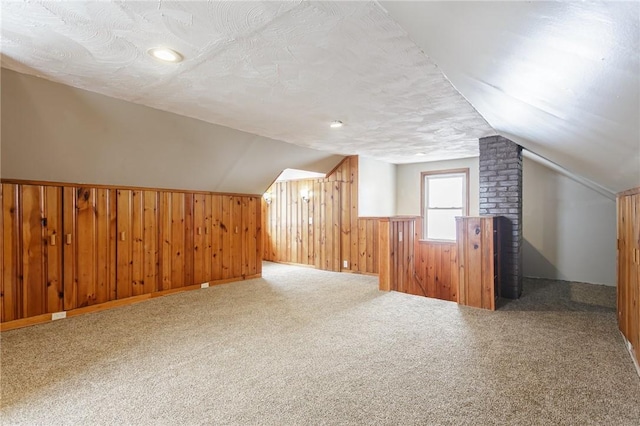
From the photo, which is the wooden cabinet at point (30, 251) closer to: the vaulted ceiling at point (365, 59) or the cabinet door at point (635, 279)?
the vaulted ceiling at point (365, 59)

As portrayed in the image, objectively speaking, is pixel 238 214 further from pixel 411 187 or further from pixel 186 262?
pixel 411 187

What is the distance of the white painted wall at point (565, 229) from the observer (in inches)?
204

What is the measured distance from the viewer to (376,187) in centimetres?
685

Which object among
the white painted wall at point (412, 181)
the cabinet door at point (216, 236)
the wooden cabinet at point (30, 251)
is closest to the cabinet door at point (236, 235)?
the cabinet door at point (216, 236)

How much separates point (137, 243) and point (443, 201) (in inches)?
225

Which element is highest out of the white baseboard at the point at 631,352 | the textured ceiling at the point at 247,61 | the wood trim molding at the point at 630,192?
the textured ceiling at the point at 247,61

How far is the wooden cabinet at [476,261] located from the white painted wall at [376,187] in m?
2.64

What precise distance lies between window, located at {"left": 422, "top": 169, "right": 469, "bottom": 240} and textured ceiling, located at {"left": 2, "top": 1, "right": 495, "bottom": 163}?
9.02ft

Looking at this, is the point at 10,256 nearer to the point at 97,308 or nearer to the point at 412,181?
the point at 97,308

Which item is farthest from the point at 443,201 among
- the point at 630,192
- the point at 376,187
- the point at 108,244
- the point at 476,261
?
the point at 108,244

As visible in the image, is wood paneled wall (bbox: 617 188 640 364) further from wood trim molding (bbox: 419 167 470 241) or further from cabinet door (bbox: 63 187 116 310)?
cabinet door (bbox: 63 187 116 310)

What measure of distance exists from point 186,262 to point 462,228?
13.2ft

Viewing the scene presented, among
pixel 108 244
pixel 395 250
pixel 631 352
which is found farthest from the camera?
pixel 395 250

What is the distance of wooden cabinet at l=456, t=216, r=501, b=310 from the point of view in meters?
3.83
